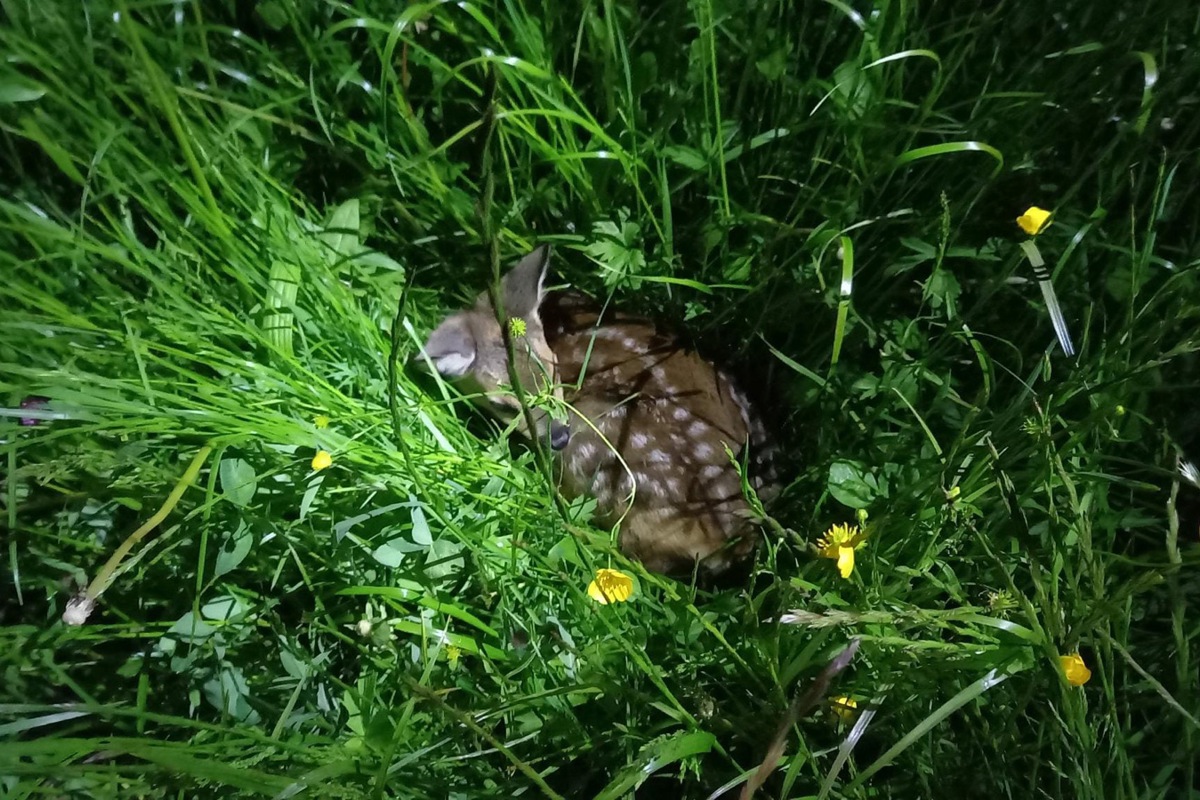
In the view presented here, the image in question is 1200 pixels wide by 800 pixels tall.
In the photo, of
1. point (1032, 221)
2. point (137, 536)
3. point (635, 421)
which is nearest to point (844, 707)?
point (635, 421)

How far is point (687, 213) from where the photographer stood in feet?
5.26

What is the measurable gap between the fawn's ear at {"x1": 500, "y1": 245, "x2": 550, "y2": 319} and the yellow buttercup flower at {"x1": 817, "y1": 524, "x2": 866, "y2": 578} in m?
0.72

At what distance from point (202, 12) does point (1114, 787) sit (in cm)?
213

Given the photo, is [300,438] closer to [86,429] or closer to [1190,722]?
[86,429]

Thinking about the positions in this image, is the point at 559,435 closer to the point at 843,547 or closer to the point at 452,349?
the point at 452,349

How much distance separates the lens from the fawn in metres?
1.43

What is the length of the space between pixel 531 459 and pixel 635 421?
0.22 metres

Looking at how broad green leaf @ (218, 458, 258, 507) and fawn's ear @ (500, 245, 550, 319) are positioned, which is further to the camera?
fawn's ear @ (500, 245, 550, 319)

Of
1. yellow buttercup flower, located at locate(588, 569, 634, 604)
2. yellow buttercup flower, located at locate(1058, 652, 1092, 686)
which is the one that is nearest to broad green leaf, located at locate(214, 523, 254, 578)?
yellow buttercup flower, located at locate(588, 569, 634, 604)

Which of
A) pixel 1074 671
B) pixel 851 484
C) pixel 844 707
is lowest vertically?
pixel 844 707

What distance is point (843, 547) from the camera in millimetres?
1019

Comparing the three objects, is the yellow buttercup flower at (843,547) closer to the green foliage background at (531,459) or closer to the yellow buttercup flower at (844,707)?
the green foliage background at (531,459)

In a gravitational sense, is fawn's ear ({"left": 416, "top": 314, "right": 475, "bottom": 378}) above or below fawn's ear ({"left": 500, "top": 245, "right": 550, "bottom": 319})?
below

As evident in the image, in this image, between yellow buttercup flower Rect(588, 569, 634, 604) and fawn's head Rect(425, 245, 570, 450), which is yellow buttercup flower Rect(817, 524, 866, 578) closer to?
yellow buttercup flower Rect(588, 569, 634, 604)
